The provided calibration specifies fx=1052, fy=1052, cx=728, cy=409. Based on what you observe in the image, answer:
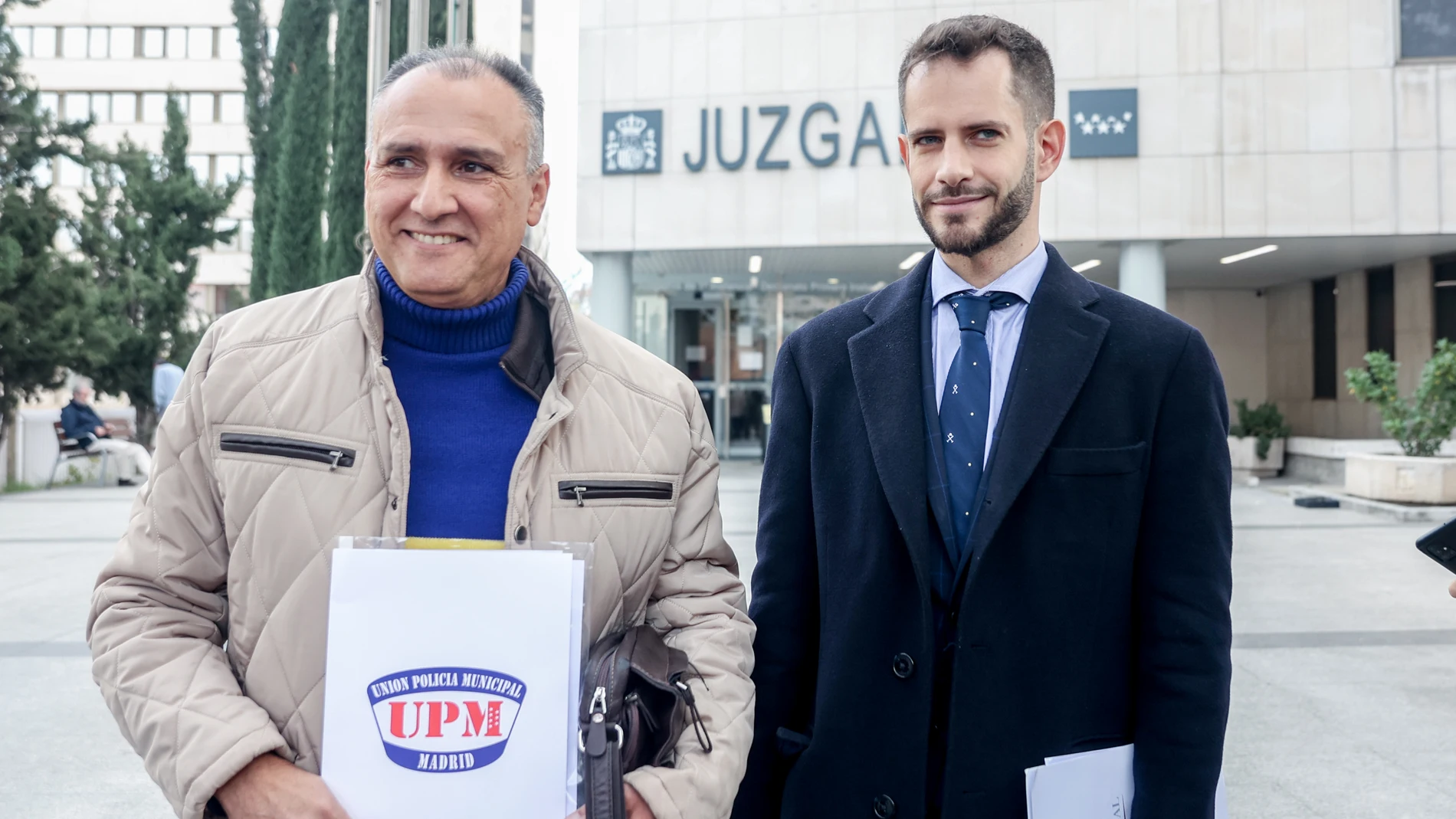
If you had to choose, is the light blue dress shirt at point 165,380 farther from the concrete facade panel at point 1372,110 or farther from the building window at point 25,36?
the building window at point 25,36

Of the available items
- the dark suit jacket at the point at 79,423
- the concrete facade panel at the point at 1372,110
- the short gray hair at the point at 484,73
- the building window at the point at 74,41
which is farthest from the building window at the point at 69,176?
the short gray hair at the point at 484,73

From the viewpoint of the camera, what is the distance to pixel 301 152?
16.4 metres

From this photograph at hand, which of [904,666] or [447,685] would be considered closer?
[447,685]

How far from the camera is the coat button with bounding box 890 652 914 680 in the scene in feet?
6.22

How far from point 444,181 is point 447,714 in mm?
851

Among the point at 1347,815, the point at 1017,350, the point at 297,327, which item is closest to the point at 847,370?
the point at 1017,350

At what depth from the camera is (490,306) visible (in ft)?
6.07

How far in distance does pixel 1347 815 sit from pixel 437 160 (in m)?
3.94

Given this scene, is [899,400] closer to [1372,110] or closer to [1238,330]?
[1372,110]

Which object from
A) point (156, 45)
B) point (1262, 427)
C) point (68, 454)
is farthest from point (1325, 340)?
point (156, 45)

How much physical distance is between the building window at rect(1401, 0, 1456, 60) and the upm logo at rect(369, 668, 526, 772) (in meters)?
18.7

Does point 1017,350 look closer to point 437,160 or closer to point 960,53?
point 960,53

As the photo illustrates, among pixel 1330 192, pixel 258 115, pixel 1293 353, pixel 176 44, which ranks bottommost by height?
pixel 1293 353

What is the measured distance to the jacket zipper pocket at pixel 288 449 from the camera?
166 centimetres
